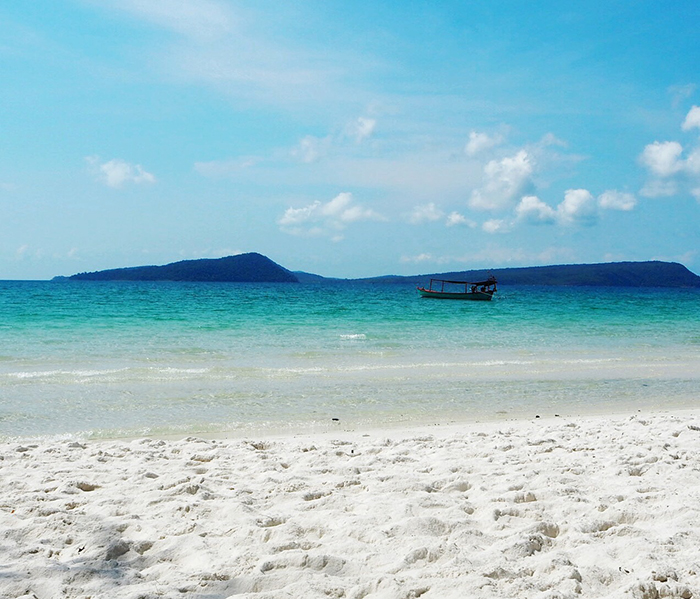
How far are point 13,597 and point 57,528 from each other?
0.97 meters

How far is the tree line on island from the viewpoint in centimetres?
14894

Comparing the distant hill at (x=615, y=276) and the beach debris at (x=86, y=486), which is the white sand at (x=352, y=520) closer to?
the beach debris at (x=86, y=486)

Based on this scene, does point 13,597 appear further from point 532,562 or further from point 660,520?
point 660,520

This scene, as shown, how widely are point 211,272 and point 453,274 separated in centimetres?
6553

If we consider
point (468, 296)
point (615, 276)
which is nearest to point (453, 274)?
point (615, 276)

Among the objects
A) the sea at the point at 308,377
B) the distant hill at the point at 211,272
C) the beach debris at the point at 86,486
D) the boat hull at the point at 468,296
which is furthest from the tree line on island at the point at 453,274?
the beach debris at the point at 86,486

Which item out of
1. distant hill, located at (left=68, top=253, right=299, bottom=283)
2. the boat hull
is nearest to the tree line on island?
distant hill, located at (left=68, top=253, right=299, bottom=283)

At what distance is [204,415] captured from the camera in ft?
29.2

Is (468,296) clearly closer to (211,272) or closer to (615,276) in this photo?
(211,272)

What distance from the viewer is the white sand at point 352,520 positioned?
3320 mm

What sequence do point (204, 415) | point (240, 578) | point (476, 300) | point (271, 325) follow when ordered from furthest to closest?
point (476, 300)
point (271, 325)
point (204, 415)
point (240, 578)

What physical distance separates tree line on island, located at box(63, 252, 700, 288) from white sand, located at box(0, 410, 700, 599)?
14429cm

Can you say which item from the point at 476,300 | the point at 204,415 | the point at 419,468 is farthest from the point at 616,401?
the point at 476,300

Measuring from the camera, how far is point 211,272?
149375 millimetres
